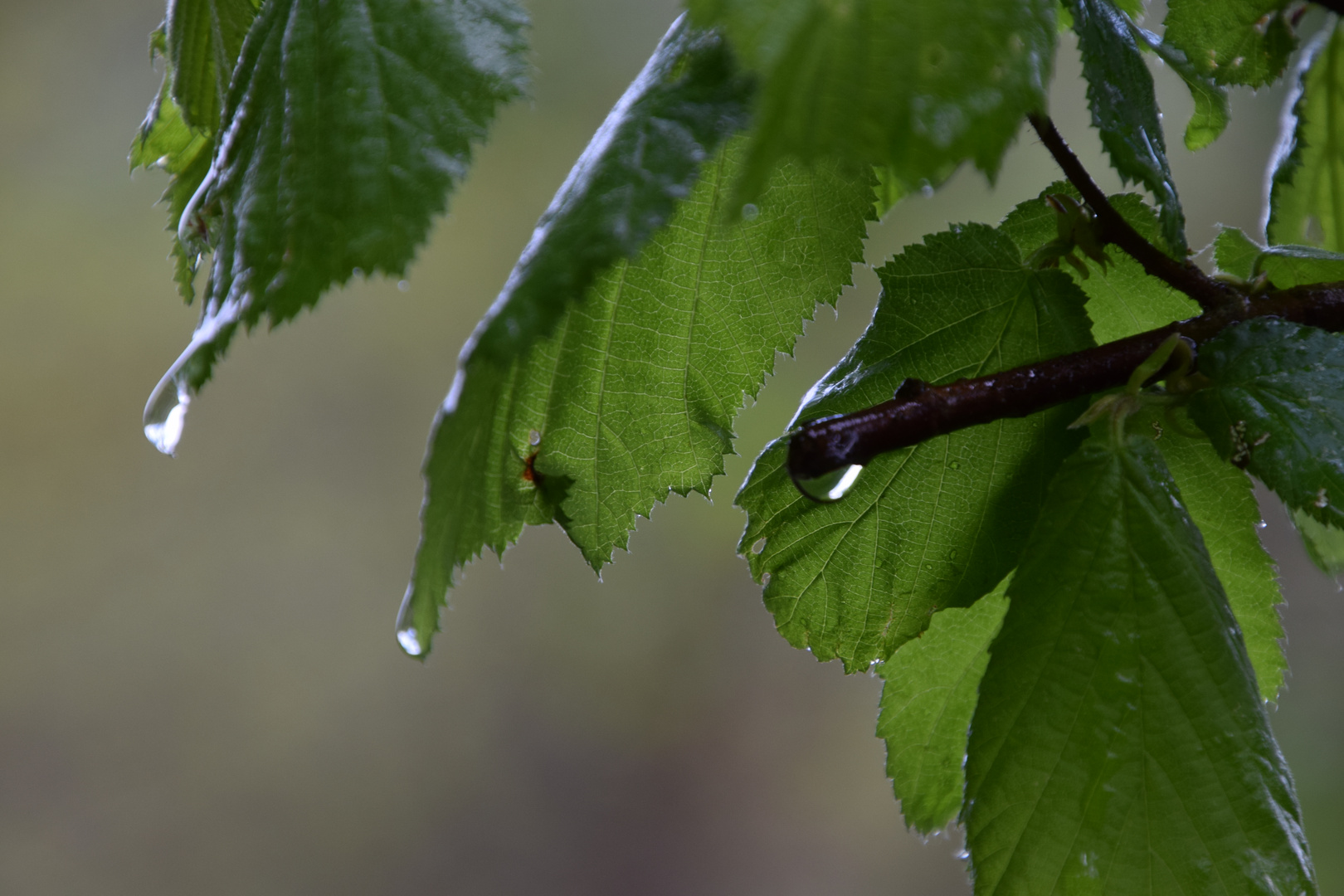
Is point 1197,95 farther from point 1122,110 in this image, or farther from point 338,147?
point 338,147

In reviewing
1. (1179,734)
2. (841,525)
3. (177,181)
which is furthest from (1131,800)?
(177,181)

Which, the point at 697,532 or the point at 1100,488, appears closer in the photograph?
the point at 1100,488

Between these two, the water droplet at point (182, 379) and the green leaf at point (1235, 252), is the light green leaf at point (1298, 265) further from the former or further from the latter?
A: the water droplet at point (182, 379)

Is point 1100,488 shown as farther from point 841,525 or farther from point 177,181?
point 177,181

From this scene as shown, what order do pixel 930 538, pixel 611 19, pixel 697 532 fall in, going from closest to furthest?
pixel 930 538 → pixel 611 19 → pixel 697 532

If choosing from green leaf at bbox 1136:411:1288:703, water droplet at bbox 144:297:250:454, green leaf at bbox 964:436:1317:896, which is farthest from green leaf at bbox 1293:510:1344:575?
water droplet at bbox 144:297:250:454

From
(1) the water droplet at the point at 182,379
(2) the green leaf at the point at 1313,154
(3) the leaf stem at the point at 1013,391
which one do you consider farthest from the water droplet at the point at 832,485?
(2) the green leaf at the point at 1313,154
